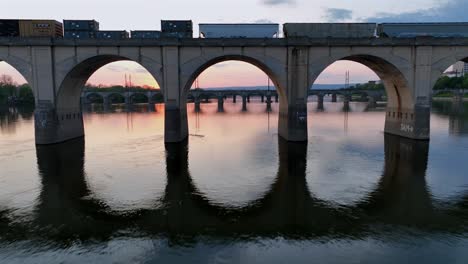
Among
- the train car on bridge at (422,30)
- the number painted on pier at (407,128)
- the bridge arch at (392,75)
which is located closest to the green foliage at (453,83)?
the train car on bridge at (422,30)

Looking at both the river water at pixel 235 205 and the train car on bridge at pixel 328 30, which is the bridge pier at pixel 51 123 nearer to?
the river water at pixel 235 205

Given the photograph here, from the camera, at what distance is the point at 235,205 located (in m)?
18.2

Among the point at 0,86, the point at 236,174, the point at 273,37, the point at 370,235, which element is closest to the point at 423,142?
the point at 273,37

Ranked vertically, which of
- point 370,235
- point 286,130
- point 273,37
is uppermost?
point 273,37

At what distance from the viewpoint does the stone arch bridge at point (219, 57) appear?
3516cm

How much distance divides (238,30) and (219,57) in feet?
15.1

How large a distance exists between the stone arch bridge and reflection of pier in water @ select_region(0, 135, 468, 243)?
14884 mm

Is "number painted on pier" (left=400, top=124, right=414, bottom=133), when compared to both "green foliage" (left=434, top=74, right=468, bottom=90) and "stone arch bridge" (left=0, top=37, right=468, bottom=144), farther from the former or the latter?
"green foliage" (left=434, top=74, right=468, bottom=90)

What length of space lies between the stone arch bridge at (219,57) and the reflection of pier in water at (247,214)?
14884 mm

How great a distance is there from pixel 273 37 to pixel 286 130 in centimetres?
1207

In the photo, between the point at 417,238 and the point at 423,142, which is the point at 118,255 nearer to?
the point at 417,238

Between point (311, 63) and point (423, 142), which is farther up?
point (311, 63)

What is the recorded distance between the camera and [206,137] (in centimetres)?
4659

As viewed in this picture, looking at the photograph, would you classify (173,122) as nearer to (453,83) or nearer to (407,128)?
(407,128)
